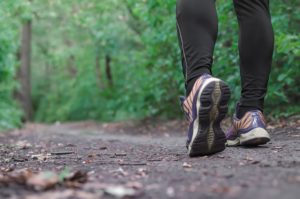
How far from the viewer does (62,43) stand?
21.4 m

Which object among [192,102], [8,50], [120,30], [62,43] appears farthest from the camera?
[62,43]

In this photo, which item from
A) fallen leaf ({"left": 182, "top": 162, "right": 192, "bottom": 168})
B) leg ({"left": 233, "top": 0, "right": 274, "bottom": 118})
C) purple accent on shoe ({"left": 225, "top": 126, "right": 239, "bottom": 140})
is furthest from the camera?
purple accent on shoe ({"left": 225, "top": 126, "right": 239, "bottom": 140})

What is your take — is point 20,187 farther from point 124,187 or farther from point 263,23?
point 263,23

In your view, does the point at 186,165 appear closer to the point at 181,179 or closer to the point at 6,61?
the point at 181,179

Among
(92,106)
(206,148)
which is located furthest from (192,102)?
(92,106)

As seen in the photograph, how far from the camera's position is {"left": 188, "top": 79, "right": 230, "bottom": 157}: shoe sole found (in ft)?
7.04

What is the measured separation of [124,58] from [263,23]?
353 inches

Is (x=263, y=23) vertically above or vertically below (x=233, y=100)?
above

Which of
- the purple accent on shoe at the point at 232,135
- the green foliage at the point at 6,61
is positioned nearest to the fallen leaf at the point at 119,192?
the purple accent on shoe at the point at 232,135

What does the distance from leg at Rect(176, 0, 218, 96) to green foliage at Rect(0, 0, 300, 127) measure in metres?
1.38

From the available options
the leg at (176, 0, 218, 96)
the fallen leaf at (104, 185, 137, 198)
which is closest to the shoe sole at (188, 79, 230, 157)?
the leg at (176, 0, 218, 96)

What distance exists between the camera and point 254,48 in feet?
8.27

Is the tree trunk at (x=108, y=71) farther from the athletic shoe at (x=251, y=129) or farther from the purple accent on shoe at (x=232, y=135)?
the athletic shoe at (x=251, y=129)

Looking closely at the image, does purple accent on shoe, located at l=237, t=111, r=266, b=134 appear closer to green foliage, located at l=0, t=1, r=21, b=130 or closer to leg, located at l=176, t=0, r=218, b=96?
leg, located at l=176, t=0, r=218, b=96
